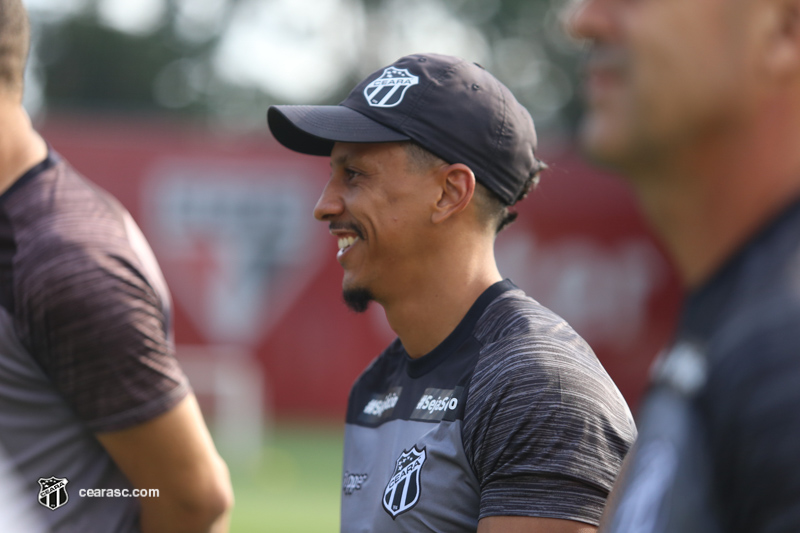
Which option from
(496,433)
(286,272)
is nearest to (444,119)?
(496,433)

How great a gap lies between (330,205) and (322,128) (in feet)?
0.67

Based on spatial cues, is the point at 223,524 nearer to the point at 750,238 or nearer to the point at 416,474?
the point at 416,474

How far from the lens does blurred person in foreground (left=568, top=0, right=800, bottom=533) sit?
960mm

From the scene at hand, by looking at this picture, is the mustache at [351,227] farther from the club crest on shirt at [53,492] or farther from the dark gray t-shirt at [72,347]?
the club crest on shirt at [53,492]

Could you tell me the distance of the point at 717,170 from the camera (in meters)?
1.12

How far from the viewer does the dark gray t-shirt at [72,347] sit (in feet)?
7.29

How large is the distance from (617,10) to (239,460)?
427 inches

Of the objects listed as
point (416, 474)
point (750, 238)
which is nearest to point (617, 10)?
point (750, 238)

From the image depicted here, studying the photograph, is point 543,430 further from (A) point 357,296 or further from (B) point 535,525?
Result: (A) point 357,296

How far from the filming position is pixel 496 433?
6.43ft

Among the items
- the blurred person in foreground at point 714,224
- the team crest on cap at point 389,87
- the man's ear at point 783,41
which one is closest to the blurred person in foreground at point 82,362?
the team crest on cap at point 389,87

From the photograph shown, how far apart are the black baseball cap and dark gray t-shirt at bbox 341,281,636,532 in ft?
1.19

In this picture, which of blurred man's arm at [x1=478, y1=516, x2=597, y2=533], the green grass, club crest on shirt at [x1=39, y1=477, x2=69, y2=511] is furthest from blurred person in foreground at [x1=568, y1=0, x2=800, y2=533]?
the green grass

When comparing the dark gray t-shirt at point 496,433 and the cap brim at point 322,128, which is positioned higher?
the cap brim at point 322,128
